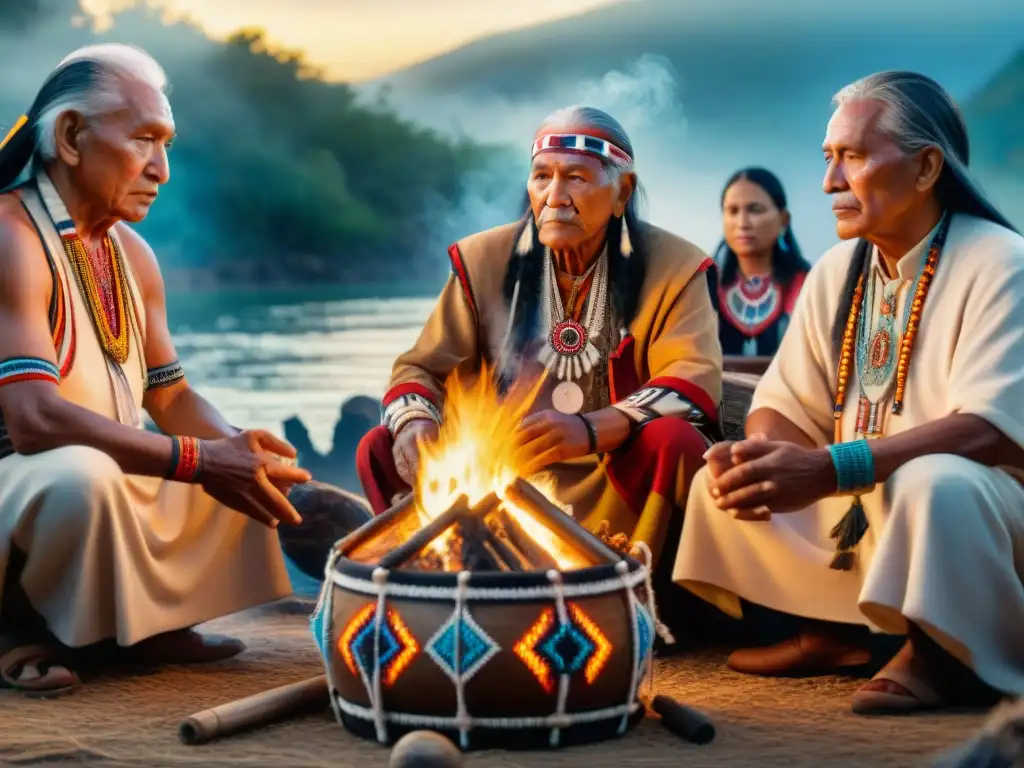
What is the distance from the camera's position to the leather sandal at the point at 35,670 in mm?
3814

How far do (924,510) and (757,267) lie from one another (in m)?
4.25

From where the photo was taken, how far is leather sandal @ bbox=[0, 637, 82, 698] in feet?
12.5

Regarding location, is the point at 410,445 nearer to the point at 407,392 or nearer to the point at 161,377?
the point at 407,392

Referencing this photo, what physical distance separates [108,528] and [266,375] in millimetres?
5022

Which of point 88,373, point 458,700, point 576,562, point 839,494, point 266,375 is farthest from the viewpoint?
point 266,375

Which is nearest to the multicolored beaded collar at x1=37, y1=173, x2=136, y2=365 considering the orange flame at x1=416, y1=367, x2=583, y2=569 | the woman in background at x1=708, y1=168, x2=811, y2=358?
the orange flame at x1=416, y1=367, x2=583, y2=569

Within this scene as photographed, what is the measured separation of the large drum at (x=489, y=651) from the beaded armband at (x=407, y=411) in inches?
45.6

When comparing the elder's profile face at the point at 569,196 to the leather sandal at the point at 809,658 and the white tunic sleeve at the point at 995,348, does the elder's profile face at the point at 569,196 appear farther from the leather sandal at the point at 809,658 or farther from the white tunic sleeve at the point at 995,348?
the leather sandal at the point at 809,658

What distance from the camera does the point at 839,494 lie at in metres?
3.65

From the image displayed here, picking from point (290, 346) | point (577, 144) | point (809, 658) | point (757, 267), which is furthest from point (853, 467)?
point (290, 346)

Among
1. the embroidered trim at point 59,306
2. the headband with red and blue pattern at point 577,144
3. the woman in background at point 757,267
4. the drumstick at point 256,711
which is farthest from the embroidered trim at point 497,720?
the woman in background at point 757,267

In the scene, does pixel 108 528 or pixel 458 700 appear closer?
pixel 458 700

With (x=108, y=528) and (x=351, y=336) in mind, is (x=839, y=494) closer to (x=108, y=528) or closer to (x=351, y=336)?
(x=108, y=528)

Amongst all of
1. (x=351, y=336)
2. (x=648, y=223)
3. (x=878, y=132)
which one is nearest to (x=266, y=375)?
(x=351, y=336)
